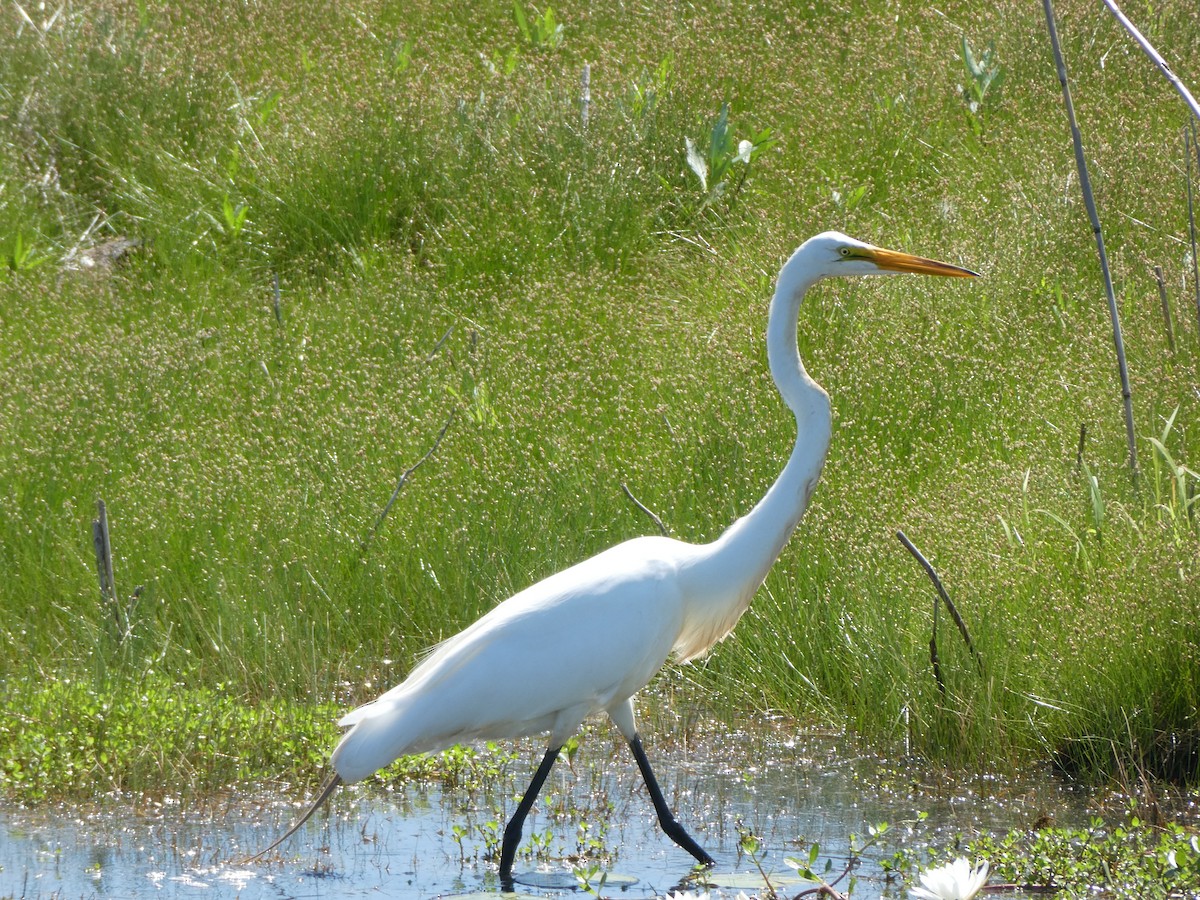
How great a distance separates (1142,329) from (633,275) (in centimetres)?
263

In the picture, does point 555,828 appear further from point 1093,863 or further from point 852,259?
point 852,259

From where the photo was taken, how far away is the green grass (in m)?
4.18

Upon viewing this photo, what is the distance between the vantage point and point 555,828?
3879mm

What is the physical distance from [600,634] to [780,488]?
1.89 ft

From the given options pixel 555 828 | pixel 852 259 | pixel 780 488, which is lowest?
pixel 555 828

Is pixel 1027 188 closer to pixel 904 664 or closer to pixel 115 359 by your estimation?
pixel 904 664

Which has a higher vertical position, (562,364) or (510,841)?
(562,364)

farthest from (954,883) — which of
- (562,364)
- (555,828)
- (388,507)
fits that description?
(562,364)

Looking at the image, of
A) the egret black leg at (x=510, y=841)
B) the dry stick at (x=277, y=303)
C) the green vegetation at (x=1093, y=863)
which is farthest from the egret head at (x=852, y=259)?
the dry stick at (x=277, y=303)

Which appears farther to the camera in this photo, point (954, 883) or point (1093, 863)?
point (1093, 863)

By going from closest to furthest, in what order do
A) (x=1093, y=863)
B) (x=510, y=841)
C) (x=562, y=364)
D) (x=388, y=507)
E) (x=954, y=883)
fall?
(x=954, y=883) < (x=1093, y=863) < (x=510, y=841) < (x=388, y=507) < (x=562, y=364)

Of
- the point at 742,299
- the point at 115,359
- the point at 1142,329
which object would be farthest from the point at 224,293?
the point at 1142,329

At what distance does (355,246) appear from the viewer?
300 inches

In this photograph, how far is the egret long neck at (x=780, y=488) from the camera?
3631 millimetres
